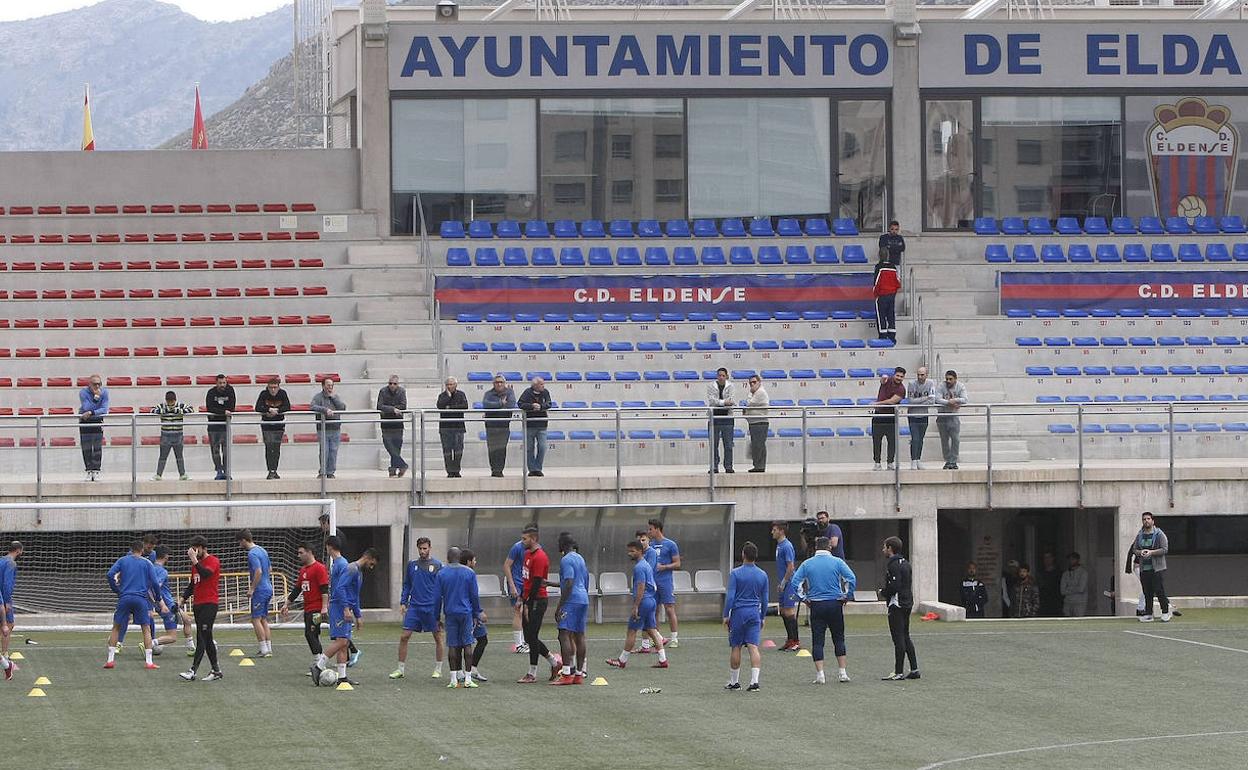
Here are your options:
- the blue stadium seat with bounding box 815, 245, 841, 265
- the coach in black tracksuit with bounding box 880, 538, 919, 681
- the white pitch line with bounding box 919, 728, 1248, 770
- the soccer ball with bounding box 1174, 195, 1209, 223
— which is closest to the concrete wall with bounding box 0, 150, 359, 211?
the blue stadium seat with bounding box 815, 245, 841, 265

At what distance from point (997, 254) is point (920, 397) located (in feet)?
33.7

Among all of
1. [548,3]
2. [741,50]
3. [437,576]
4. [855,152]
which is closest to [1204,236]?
[855,152]

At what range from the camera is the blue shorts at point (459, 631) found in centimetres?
1927

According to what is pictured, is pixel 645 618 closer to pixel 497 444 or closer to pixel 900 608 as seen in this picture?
pixel 900 608

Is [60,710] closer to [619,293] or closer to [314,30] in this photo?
[619,293]

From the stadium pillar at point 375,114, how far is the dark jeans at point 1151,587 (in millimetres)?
17189

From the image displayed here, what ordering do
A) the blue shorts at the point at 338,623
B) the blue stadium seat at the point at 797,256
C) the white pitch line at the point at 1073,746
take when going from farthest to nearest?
the blue stadium seat at the point at 797,256
the blue shorts at the point at 338,623
the white pitch line at the point at 1073,746

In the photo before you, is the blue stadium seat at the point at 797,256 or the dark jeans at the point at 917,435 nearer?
the dark jeans at the point at 917,435

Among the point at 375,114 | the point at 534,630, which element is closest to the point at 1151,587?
the point at 534,630

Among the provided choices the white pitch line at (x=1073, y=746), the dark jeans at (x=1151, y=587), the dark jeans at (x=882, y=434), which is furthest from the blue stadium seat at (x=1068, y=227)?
the white pitch line at (x=1073, y=746)

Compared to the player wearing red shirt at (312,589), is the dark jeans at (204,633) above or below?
below

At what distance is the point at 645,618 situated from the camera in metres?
21.2

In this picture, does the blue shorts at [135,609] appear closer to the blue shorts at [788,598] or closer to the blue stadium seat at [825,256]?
the blue shorts at [788,598]

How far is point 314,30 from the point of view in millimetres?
45188
